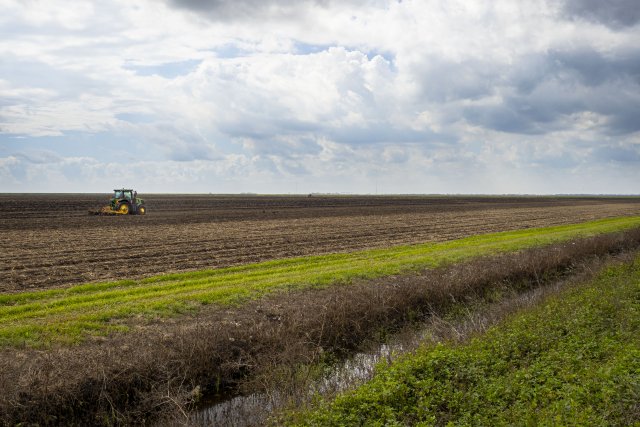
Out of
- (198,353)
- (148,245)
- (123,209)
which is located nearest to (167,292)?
(198,353)

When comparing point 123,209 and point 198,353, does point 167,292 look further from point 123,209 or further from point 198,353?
point 123,209

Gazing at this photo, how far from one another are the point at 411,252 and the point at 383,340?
528 inches

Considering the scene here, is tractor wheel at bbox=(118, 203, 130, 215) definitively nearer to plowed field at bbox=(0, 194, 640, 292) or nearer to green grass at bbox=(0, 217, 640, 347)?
plowed field at bbox=(0, 194, 640, 292)

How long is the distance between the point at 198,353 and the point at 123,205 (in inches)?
1766

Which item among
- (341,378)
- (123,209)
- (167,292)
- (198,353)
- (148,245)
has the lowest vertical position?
(341,378)

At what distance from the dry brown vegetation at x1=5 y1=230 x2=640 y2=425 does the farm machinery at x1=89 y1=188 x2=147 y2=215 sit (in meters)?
40.2

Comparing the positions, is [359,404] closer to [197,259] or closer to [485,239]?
[197,259]

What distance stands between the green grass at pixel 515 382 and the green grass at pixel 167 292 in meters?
Result: 7.14

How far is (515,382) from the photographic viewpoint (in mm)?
9062

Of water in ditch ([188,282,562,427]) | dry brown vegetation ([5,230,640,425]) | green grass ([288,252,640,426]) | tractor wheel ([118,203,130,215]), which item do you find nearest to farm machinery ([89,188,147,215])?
tractor wheel ([118,203,130,215])

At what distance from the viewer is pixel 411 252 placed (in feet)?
88.2

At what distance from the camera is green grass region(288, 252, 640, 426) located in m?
7.85

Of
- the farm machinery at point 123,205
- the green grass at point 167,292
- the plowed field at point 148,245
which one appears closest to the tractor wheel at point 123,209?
the farm machinery at point 123,205

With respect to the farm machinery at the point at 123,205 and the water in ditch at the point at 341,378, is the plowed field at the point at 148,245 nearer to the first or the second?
the farm machinery at the point at 123,205
